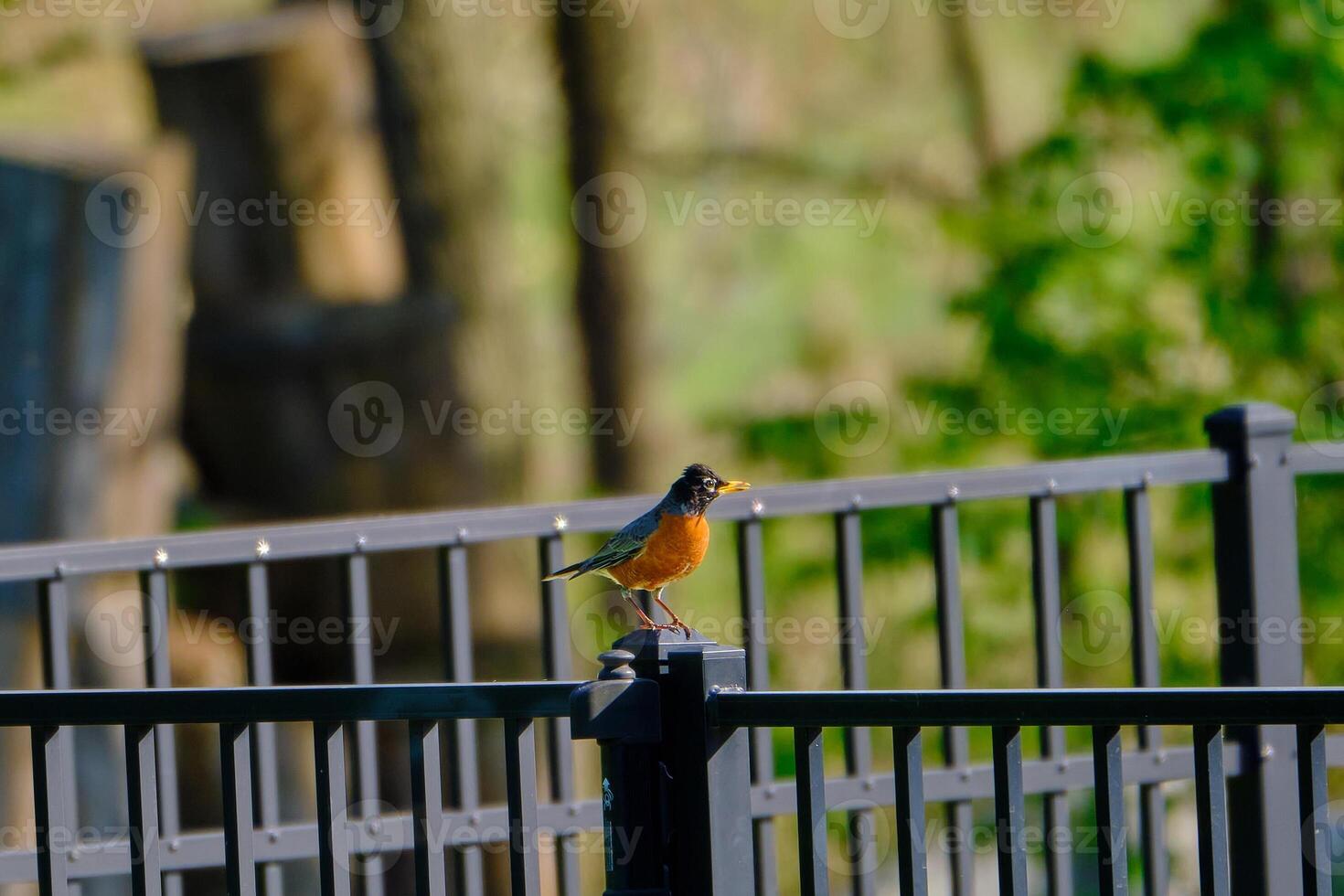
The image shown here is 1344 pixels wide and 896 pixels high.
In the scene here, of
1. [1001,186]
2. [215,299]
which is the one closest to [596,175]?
[215,299]

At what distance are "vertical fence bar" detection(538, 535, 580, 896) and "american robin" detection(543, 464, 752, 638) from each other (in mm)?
758

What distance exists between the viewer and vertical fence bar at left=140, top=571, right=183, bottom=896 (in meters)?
3.15

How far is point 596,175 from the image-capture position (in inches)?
377

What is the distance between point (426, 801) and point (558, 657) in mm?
1451

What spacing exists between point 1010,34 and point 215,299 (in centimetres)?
636

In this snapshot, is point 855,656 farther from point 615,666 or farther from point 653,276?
point 653,276

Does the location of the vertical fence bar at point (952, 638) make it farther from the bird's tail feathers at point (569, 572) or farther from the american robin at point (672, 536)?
the american robin at point (672, 536)

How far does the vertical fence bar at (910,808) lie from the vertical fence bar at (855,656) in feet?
4.69

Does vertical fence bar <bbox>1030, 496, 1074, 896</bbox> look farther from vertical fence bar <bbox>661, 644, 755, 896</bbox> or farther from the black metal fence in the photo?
vertical fence bar <bbox>661, 644, 755, 896</bbox>

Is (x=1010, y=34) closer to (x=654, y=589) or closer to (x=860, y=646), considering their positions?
(x=860, y=646)

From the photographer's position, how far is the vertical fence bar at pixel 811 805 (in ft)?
6.43

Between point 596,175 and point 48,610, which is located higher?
point 596,175

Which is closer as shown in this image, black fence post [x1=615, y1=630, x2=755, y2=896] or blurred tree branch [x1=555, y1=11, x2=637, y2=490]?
black fence post [x1=615, y1=630, x2=755, y2=896]

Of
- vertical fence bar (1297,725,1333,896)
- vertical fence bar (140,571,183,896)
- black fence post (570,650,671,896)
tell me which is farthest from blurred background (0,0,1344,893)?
vertical fence bar (1297,725,1333,896)
